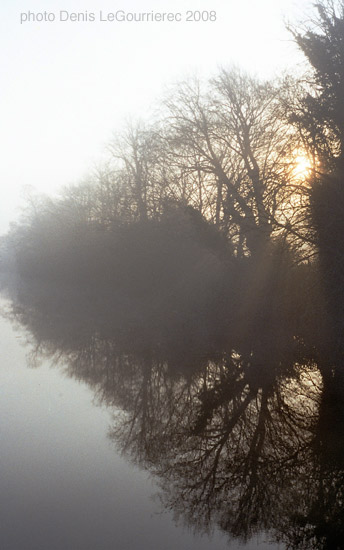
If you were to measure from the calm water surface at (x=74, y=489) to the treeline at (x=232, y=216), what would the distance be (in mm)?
6099

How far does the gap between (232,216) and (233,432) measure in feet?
36.6

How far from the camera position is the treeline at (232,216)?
49.2 feet

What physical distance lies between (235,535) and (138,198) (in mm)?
31829

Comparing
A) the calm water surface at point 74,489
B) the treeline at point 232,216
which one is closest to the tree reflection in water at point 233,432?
the calm water surface at point 74,489

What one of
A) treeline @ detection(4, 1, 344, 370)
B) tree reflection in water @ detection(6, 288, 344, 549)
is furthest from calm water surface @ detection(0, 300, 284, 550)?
treeline @ detection(4, 1, 344, 370)

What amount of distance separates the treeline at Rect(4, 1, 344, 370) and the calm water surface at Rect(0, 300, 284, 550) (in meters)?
6.10

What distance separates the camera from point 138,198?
118 feet

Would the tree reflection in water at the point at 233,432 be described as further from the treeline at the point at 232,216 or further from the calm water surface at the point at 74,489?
the treeline at the point at 232,216

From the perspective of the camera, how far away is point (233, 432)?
8055 mm

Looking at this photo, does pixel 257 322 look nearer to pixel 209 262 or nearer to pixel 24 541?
pixel 209 262

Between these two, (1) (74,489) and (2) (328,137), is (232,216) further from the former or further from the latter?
(1) (74,489)

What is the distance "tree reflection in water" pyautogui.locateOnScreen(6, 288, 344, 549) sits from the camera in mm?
5656

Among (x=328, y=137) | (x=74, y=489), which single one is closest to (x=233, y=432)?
(x=74, y=489)

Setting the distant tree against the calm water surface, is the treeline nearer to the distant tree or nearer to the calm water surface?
the distant tree
